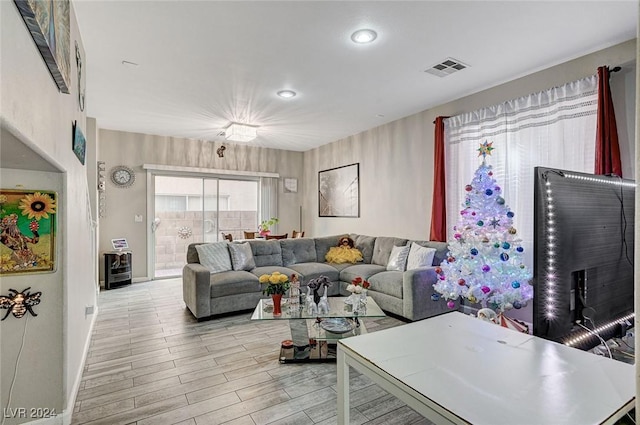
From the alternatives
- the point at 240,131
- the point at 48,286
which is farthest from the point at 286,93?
the point at 48,286

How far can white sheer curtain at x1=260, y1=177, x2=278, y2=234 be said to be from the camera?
23.2 ft

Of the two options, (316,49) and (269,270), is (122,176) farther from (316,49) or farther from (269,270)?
(316,49)

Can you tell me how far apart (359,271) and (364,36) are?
287 centimetres

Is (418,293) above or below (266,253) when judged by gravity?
below

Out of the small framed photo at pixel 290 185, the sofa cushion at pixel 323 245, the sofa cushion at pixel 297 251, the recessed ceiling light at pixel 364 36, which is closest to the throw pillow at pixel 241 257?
the sofa cushion at pixel 297 251

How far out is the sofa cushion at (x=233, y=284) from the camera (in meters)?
3.68

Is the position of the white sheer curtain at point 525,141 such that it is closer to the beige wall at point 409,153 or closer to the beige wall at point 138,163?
the beige wall at point 409,153

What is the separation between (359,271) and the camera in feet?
14.4

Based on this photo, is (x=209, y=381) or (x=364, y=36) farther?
(x=364, y=36)

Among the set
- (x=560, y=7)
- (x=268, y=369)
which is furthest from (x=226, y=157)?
(x=560, y=7)

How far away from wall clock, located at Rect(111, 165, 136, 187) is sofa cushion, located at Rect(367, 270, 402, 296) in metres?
4.57

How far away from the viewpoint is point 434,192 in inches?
166

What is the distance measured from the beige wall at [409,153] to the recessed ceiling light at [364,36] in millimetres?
1906

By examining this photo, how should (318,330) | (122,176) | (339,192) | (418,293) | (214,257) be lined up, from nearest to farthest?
(318,330)
(418,293)
(214,257)
(122,176)
(339,192)
